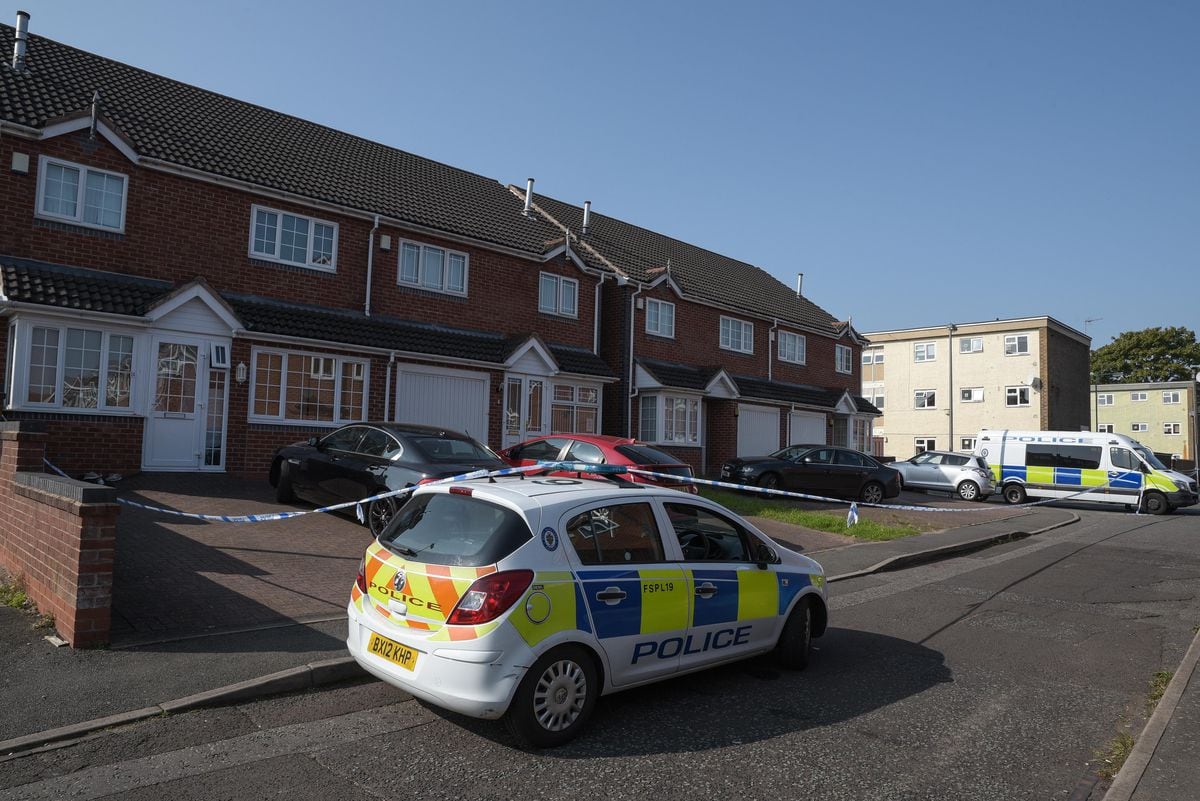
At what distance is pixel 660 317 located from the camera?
24.1 meters

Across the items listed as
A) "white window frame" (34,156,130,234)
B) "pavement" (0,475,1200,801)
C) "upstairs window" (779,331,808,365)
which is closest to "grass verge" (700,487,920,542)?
"pavement" (0,475,1200,801)

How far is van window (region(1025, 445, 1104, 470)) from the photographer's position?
23266mm

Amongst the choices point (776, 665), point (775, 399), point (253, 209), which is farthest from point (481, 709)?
point (775, 399)

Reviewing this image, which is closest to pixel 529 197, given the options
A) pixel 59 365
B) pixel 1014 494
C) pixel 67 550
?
pixel 59 365

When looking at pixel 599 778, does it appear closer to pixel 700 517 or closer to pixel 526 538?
pixel 526 538

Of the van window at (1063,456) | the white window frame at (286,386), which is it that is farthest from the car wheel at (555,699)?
the van window at (1063,456)

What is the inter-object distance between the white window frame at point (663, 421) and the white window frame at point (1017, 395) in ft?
98.1

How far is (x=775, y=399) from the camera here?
2659 centimetres

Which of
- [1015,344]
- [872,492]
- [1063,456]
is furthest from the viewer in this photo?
[1015,344]

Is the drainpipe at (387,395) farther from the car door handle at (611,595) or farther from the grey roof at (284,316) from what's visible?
the car door handle at (611,595)

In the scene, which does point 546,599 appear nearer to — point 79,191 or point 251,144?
point 79,191

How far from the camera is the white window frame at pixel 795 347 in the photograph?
29.0 metres

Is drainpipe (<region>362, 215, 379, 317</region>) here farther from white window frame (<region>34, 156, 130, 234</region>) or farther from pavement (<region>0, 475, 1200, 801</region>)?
pavement (<region>0, 475, 1200, 801</region>)

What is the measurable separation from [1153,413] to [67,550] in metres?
67.0
